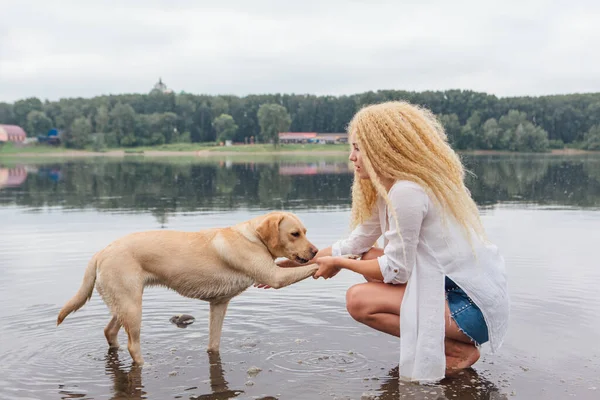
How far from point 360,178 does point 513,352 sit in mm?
2201

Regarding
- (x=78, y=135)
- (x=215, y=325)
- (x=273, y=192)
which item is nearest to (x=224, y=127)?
(x=78, y=135)

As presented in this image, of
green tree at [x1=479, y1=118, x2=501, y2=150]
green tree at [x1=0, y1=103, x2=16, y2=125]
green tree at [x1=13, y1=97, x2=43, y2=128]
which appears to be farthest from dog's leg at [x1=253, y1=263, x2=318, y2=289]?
green tree at [x1=0, y1=103, x2=16, y2=125]

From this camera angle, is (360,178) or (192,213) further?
(192,213)

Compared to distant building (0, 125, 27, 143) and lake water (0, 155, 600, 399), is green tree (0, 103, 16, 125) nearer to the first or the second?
distant building (0, 125, 27, 143)

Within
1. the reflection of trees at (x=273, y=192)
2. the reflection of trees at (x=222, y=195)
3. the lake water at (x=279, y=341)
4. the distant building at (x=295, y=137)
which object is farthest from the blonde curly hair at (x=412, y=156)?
the distant building at (x=295, y=137)

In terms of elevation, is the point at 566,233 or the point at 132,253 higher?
the point at 132,253

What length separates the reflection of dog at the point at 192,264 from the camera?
577 centimetres

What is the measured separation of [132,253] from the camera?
19.0 ft

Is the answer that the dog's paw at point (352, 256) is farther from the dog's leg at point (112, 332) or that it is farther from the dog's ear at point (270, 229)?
the dog's leg at point (112, 332)

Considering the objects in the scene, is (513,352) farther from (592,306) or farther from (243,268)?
(243,268)

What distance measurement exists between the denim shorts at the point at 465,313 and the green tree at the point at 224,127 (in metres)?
124

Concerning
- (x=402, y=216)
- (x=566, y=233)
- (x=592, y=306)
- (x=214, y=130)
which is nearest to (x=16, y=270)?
(x=402, y=216)

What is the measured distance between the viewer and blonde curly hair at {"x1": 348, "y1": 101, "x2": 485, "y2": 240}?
4.97 m

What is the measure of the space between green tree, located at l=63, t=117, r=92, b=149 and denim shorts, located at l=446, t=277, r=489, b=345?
11036 cm
